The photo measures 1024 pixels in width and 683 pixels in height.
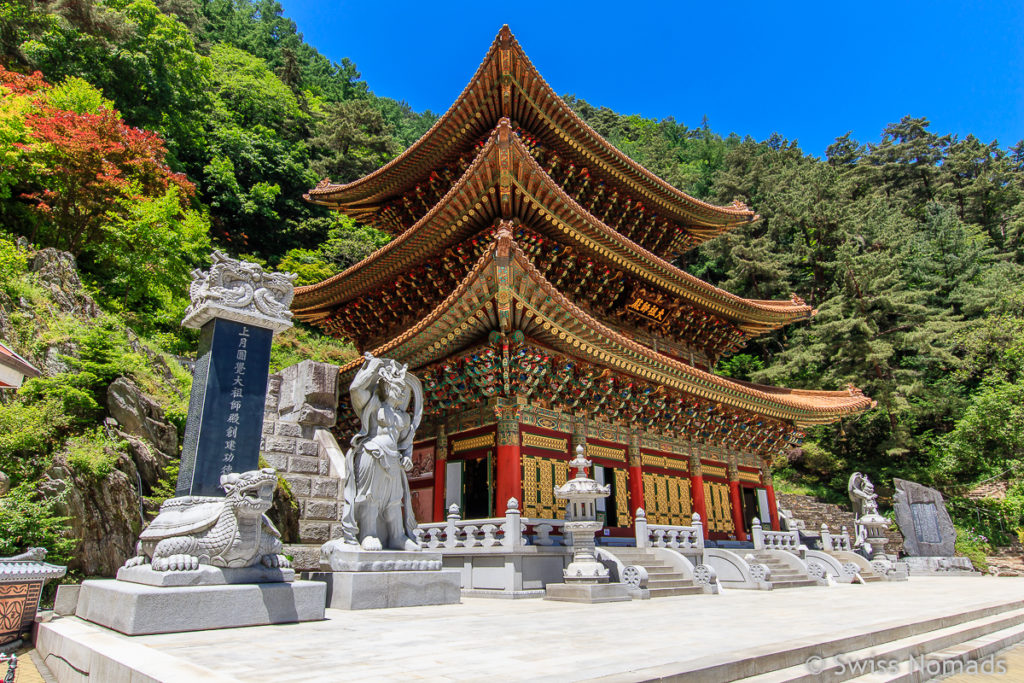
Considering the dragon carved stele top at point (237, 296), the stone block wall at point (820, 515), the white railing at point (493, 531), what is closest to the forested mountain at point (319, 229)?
the stone block wall at point (820, 515)

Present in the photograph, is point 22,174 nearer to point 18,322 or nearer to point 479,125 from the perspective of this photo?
point 18,322

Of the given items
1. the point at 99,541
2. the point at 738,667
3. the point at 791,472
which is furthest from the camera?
the point at 791,472

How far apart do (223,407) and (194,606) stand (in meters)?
2.19

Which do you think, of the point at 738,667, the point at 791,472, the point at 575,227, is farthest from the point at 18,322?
the point at 791,472

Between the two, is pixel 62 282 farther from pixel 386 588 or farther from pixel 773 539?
pixel 773 539

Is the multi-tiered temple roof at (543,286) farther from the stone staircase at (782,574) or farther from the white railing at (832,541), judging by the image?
the stone staircase at (782,574)

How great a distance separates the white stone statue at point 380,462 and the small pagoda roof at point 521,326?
3.23 metres

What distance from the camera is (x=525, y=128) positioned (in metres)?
17.0

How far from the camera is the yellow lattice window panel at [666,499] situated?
582 inches

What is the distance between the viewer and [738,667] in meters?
3.89

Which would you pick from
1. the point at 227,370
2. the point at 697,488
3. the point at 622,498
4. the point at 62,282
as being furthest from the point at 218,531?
the point at 697,488

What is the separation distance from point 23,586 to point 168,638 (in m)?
1.86

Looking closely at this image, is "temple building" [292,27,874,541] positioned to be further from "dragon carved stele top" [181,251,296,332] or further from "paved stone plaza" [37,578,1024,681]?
"paved stone plaza" [37,578,1024,681]

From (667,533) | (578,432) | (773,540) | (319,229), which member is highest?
(319,229)
